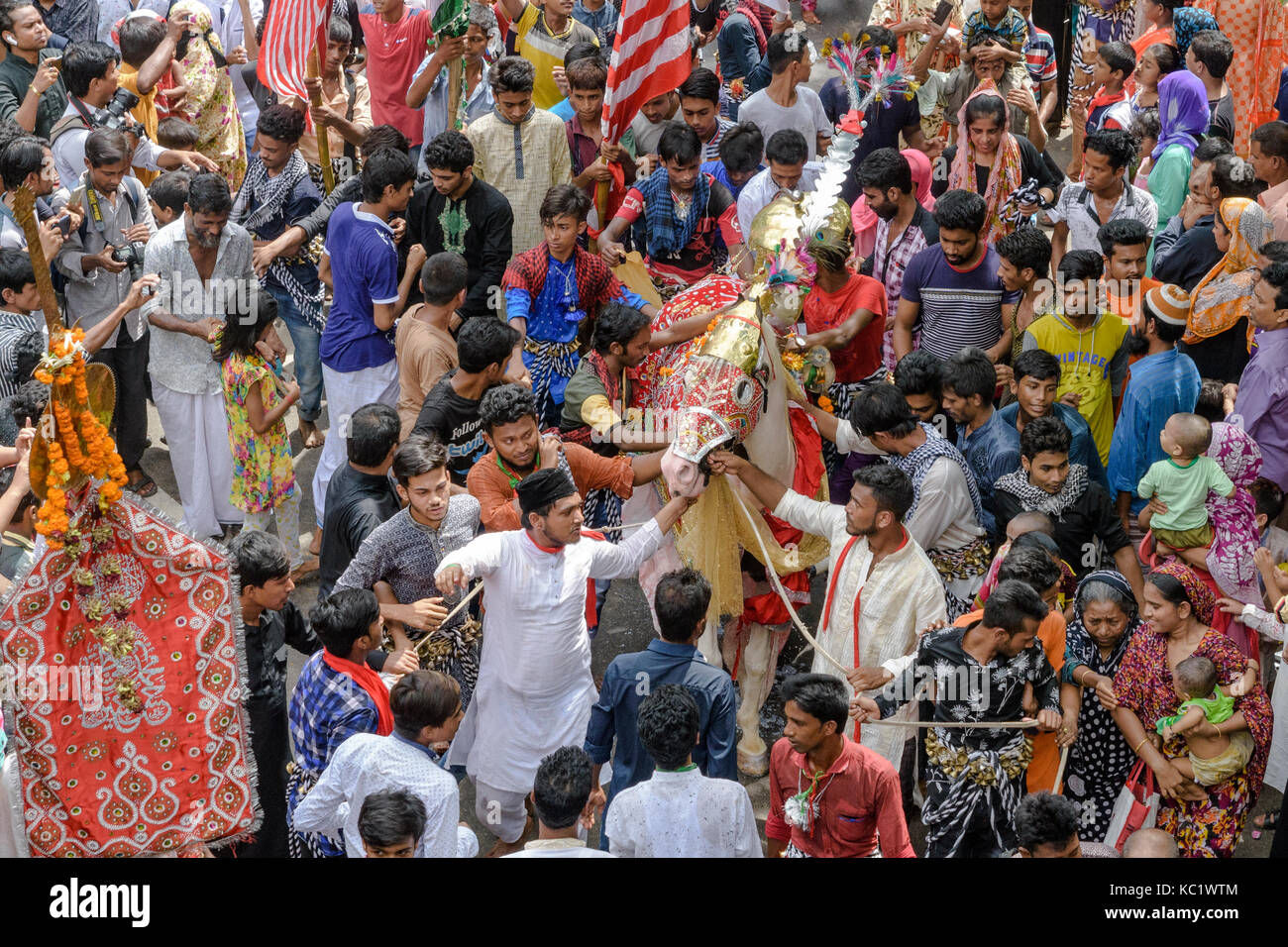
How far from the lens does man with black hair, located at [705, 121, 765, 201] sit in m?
9.33

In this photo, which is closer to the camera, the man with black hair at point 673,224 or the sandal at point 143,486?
the man with black hair at point 673,224

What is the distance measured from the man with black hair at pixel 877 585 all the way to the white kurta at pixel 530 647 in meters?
0.77

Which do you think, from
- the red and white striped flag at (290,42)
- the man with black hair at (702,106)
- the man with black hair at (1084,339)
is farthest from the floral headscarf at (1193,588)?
the red and white striped flag at (290,42)

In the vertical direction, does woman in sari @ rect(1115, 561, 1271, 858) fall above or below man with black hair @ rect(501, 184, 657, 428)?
below

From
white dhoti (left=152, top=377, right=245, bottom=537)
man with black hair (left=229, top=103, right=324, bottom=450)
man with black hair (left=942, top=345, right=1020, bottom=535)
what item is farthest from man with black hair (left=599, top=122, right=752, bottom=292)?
white dhoti (left=152, top=377, right=245, bottom=537)

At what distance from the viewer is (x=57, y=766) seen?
17.7 ft

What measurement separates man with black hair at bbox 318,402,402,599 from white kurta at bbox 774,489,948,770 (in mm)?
1868

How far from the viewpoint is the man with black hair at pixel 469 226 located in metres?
8.51

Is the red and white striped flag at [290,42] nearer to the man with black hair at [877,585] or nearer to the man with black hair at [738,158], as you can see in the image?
the man with black hair at [738,158]

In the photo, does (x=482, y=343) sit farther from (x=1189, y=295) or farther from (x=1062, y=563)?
(x=1189, y=295)

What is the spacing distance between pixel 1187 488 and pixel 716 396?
7.10 feet

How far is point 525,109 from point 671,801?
5.17 metres

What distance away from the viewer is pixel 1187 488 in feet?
22.4

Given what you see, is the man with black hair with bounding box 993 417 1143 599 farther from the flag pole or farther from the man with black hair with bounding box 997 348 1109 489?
the flag pole
